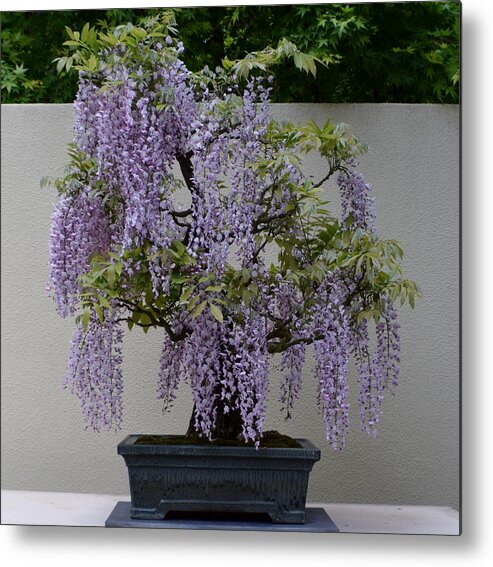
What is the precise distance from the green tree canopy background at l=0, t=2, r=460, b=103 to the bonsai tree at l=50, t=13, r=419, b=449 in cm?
47

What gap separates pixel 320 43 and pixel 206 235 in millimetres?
1068

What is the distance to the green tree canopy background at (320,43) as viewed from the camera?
3.30 metres

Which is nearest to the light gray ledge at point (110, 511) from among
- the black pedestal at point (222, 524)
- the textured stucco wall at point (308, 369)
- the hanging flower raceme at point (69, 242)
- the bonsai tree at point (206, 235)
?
the textured stucco wall at point (308, 369)

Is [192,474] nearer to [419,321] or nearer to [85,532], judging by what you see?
[85,532]

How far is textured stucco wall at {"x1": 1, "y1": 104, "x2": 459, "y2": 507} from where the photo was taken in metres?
3.44

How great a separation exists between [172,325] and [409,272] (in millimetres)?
1007

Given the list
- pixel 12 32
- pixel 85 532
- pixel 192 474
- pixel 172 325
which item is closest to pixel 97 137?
pixel 172 325

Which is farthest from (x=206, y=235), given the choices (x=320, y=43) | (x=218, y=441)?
(x=320, y=43)

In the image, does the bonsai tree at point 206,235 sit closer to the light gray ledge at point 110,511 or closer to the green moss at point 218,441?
the green moss at point 218,441

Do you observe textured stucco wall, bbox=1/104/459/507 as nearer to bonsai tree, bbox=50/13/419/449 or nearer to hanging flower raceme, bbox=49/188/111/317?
bonsai tree, bbox=50/13/419/449

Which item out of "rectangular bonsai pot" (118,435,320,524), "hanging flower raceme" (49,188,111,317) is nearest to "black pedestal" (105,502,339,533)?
"rectangular bonsai pot" (118,435,320,524)

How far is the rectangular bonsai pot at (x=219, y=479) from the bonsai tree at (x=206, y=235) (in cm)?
9

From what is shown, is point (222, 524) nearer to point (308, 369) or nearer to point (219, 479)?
point (219, 479)

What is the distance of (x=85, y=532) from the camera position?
10.1 feet
